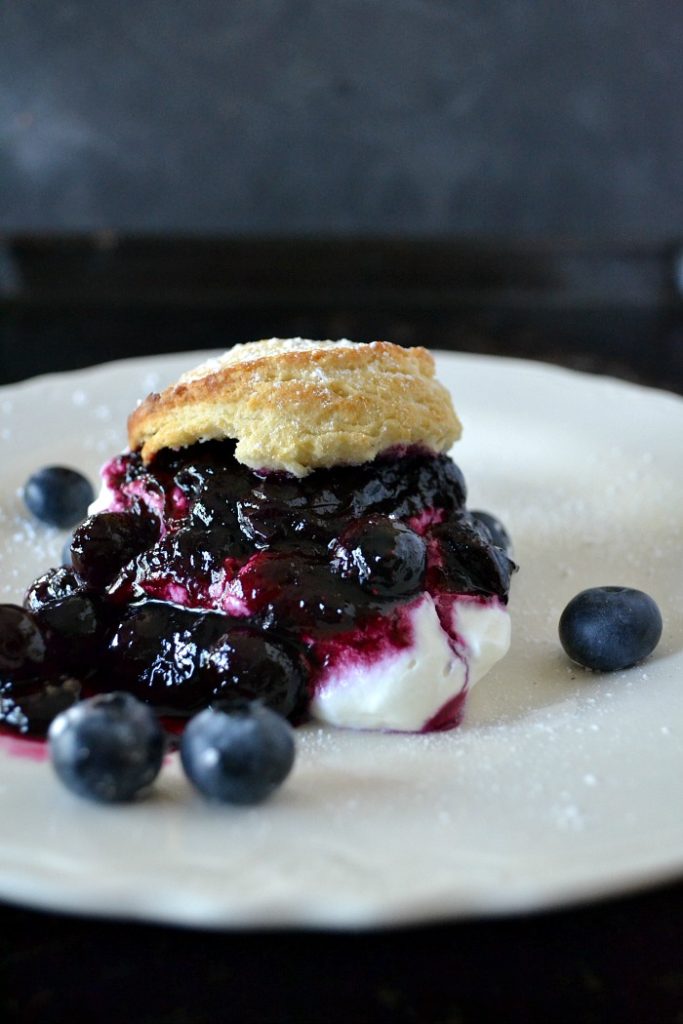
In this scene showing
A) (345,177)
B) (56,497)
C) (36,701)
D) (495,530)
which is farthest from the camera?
(345,177)

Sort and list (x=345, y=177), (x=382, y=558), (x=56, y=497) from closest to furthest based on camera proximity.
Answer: (x=382, y=558)
(x=56, y=497)
(x=345, y=177)

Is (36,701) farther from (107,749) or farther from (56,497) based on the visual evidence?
(56,497)

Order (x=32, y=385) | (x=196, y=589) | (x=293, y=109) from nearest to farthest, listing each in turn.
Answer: (x=196, y=589)
(x=32, y=385)
(x=293, y=109)

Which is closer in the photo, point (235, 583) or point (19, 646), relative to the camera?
point (19, 646)

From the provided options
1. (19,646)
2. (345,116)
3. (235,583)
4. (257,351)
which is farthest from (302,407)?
(345,116)

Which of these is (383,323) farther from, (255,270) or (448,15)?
(448,15)

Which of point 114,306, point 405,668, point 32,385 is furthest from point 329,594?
point 114,306
